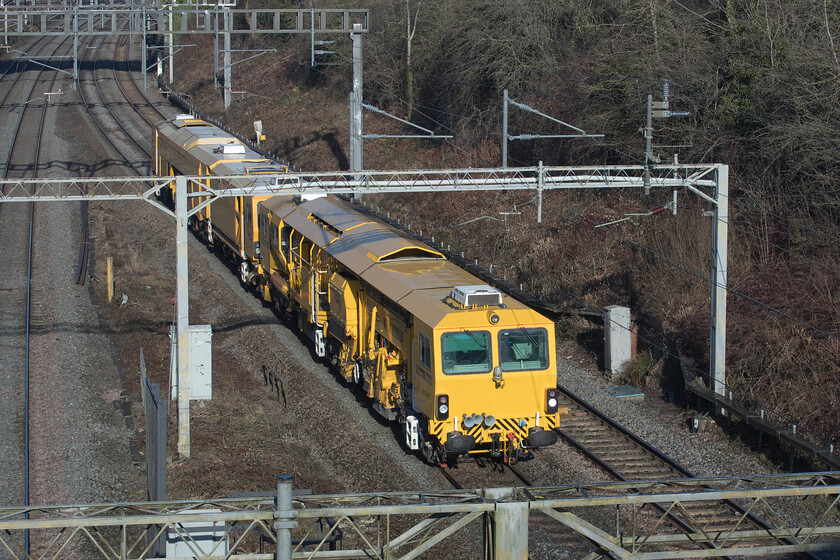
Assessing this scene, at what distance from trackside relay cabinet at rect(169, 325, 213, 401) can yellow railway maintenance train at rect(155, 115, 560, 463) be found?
94.9 inches

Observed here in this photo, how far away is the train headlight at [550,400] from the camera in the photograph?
15.6 meters

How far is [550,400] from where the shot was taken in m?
15.6

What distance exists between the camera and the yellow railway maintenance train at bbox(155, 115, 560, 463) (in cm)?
1527

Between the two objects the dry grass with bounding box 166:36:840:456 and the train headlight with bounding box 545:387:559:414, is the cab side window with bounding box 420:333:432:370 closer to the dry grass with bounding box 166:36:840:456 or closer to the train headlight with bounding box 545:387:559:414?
the train headlight with bounding box 545:387:559:414

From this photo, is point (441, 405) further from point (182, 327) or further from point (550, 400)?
point (182, 327)

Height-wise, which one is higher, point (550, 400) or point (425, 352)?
point (425, 352)

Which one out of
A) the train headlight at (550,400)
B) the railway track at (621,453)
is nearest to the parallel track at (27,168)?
the train headlight at (550,400)

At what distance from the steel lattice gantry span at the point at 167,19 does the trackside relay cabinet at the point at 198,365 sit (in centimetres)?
1405

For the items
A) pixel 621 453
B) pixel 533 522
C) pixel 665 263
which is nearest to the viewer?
pixel 533 522

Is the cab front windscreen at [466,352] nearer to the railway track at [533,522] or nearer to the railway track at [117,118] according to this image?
the railway track at [533,522]

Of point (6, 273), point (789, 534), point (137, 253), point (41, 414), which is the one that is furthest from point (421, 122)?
point (789, 534)

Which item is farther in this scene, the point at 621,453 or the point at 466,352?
the point at 621,453

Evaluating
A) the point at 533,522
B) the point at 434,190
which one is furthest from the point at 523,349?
the point at 434,190

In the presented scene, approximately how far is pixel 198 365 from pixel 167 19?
36973 millimetres
